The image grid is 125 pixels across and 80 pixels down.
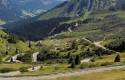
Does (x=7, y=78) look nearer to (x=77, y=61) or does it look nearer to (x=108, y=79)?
(x=108, y=79)

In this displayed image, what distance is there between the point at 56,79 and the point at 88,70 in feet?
32.8

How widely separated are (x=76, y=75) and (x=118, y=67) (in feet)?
37.4

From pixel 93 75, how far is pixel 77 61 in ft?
135

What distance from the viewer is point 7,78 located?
308 feet

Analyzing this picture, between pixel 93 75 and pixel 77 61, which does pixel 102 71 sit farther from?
pixel 77 61

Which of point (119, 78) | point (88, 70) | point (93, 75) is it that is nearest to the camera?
point (119, 78)

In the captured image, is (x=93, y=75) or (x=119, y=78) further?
(x=93, y=75)

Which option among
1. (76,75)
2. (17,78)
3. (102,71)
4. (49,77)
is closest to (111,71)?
(102,71)

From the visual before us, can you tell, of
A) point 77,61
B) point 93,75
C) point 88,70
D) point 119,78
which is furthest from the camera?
point 77,61

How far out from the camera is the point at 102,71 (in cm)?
9106

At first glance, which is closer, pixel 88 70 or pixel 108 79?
pixel 108 79

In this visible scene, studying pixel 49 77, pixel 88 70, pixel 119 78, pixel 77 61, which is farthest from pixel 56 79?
pixel 77 61

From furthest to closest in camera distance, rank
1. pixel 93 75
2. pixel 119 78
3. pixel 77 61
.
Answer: pixel 77 61
pixel 93 75
pixel 119 78

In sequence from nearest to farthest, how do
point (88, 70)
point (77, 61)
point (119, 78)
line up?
point (119, 78) → point (88, 70) → point (77, 61)
